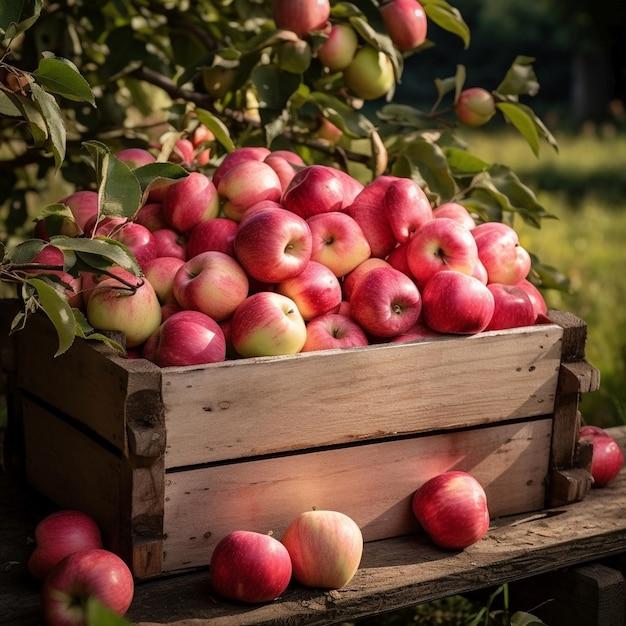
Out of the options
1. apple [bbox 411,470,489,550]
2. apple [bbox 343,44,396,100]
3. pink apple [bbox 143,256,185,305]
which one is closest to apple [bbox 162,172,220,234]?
pink apple [bbox 143,256,185,305]

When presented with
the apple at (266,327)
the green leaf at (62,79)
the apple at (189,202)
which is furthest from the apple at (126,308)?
the green leaf at (62,79)

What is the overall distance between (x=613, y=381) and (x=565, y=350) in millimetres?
1626

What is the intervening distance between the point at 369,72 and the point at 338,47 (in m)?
0.11

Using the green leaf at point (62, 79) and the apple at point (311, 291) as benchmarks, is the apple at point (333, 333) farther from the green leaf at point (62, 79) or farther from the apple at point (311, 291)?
the green leaf at point (62, 79)

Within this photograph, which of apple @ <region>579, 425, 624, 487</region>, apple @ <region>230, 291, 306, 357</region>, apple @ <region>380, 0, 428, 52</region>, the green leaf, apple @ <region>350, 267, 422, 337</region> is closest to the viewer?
the green leaf

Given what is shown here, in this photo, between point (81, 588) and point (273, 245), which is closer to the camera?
point (81, 588)

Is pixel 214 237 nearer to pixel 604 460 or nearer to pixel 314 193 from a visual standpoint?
pixel 314 193

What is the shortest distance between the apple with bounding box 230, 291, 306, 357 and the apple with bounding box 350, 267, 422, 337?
128mm

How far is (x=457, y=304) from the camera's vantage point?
69.9 inches

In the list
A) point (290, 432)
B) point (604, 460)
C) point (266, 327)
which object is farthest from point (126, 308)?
point (604, 460)

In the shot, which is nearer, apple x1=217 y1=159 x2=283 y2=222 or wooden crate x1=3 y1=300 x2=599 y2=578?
wooden crate x1=3 y1=300 x2=599 y2=578

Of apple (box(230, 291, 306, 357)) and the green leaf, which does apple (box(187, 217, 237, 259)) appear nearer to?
apple (box(230, 291, 306, 357))

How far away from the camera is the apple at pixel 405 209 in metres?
1.93

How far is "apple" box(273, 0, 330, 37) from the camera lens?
89.4 inches
